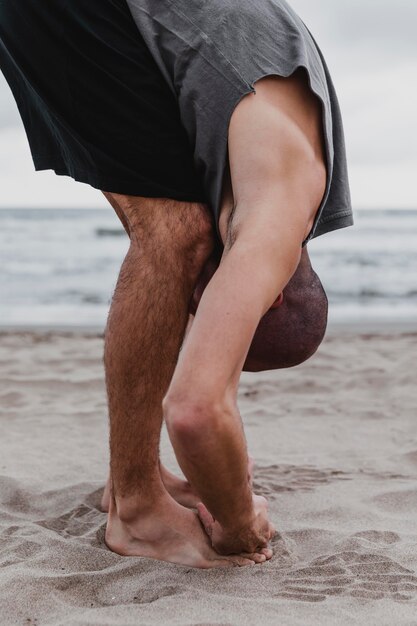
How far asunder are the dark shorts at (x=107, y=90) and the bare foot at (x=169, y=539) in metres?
0.75

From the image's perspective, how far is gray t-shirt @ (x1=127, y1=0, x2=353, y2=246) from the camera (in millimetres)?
1729

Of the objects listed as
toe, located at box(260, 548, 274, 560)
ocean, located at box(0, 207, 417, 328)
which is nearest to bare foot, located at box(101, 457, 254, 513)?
toe, located at box(260, 548, 274, 560)

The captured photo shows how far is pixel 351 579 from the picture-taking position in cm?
172

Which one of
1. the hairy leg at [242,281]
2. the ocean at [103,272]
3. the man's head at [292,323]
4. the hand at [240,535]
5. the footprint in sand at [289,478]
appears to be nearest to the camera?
the hairy leg at [242,281]

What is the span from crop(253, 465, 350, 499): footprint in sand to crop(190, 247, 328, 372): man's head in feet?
1.53

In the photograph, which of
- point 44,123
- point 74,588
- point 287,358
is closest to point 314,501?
point 287,358

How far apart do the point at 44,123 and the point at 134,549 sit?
1.14 metres

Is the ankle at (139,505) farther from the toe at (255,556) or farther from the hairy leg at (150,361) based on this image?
the toe at (255,556)

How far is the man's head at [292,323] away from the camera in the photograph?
2.08 m

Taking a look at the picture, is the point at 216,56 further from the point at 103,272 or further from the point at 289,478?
the point at 103,272

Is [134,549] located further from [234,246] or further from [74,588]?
[234,246]

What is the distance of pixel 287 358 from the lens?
2.17 meters

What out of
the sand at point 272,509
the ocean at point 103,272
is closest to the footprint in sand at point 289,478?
the sand at point 272,509

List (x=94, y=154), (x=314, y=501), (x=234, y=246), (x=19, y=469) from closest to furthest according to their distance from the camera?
(x=234, y=246) < (x=94, y=154) < (x=314, y=501) < (x=19, y=469)
